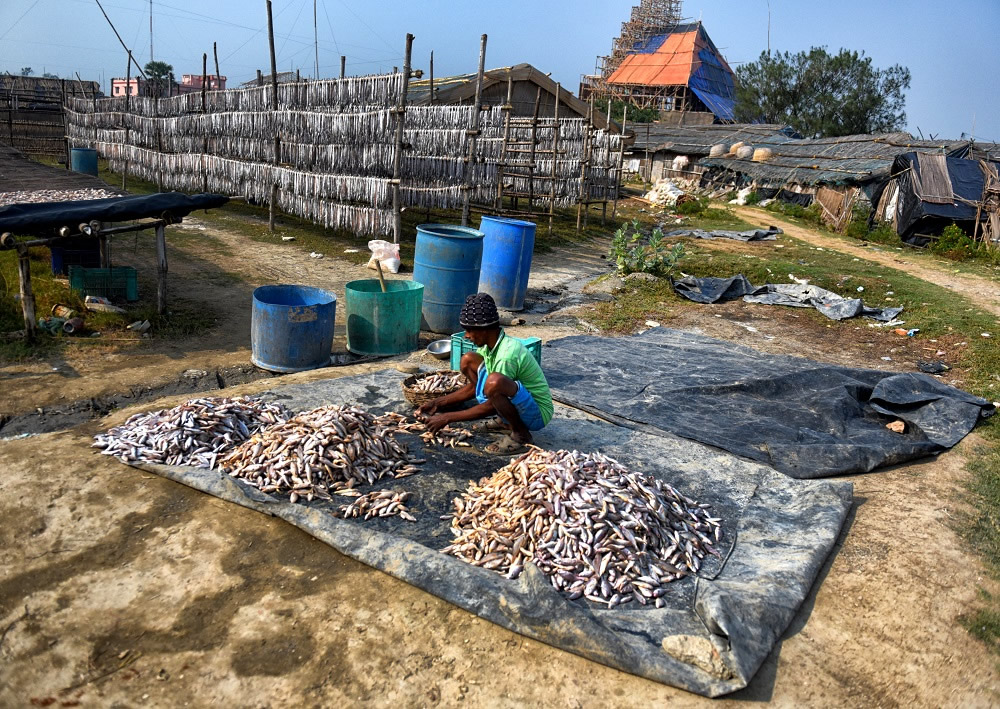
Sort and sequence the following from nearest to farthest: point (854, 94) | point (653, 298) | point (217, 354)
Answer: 1. point (217, 354)
2. point (653, 298)
3. point (854, 94)

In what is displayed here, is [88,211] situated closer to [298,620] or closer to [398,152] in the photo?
[298,620]

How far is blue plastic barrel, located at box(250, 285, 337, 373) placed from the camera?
6.66 meters

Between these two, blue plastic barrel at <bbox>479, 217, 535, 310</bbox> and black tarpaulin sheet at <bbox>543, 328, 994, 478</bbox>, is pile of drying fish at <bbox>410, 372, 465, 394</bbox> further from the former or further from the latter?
blue plastic barrel at <bbox>479, 217, 535, 310</bbox>

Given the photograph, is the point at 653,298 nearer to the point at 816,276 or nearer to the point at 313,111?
the point at 816,276

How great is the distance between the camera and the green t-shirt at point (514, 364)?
4.79 m

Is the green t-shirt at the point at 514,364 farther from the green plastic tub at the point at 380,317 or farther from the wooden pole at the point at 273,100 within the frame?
the wooden pole at the point at 273,100

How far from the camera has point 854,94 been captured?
36562mm

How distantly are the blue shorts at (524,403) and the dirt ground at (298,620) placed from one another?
165 cm

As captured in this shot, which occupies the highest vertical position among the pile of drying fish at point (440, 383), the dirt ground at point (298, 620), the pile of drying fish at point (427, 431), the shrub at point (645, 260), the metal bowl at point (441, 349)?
the shrub at point (645, 260)

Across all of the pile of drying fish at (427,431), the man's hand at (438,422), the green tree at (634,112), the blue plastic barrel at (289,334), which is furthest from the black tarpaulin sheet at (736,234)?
the green tree at (634,112)

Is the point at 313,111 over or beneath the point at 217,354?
over

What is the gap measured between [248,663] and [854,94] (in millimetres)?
42083

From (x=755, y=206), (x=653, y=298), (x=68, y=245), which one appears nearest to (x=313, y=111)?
(x=68, y=245)

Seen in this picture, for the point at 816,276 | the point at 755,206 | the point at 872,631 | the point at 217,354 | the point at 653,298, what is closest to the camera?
the point at 872,631
